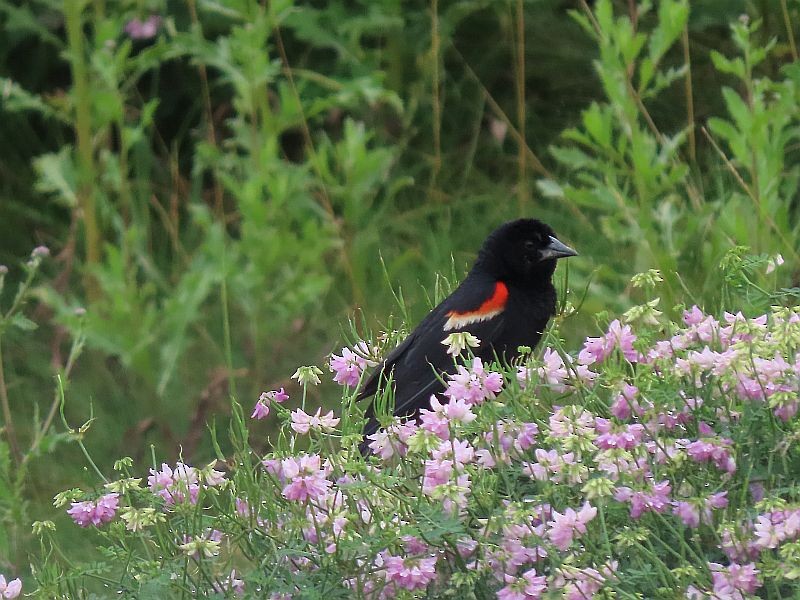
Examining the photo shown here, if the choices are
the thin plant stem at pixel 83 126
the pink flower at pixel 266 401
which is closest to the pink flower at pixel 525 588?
the pink flower at pixel 266 401

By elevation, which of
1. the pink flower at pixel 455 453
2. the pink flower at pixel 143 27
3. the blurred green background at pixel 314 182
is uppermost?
the pink flower at pixel 143 27

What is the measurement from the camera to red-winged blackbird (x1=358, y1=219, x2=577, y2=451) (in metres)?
3.30

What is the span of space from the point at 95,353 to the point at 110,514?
272cm

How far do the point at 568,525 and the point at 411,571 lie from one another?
0.90ft

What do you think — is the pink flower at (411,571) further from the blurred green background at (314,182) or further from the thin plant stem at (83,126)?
the thin plant stem at (83,126)

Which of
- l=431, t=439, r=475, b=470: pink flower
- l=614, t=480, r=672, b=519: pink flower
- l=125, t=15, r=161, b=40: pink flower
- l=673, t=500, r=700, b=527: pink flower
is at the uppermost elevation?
l=125, t=15, r=161, b=40: pink flower

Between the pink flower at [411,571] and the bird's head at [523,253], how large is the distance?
1.78 m

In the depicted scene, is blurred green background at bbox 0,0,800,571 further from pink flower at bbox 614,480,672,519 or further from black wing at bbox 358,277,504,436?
pink flower at bbox 614,480,672,519

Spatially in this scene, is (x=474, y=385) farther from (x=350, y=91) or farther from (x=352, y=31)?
(x=352, y=31)

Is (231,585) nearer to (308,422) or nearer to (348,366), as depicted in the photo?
(308,422)

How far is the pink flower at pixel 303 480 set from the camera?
7.22 feet

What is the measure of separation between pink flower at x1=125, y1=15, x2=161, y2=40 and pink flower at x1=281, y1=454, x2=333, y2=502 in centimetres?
376

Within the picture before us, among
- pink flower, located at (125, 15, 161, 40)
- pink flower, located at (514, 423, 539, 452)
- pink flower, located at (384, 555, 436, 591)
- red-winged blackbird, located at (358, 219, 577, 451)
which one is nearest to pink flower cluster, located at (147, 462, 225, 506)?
pink flower, located at (384, 555, 436, 591)

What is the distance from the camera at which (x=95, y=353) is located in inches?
201
